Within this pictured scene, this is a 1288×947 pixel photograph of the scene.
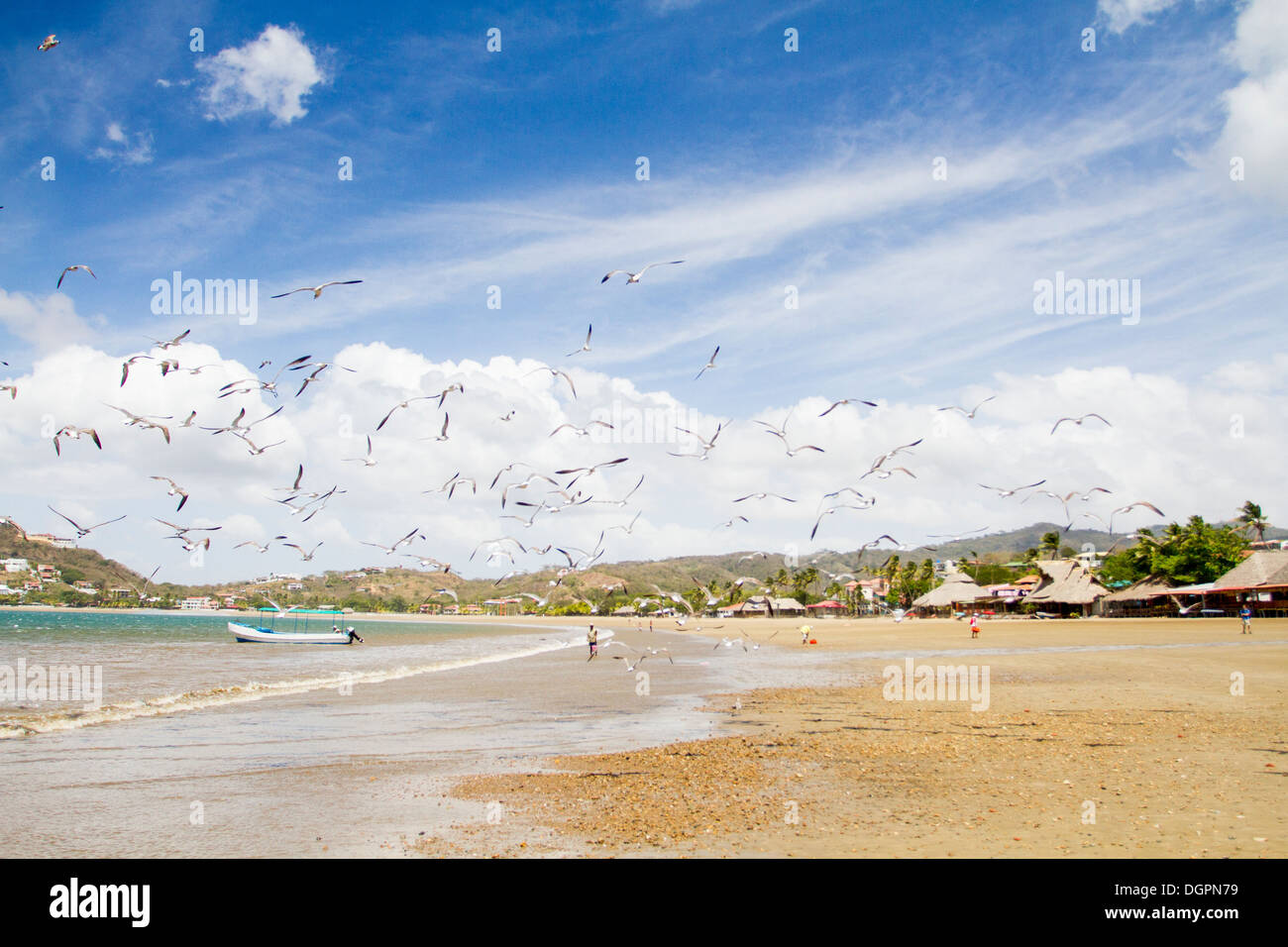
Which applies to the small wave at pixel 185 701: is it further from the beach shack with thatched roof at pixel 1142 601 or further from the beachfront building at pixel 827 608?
the beachfront building at pixel 827 608

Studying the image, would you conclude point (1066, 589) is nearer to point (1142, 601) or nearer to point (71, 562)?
point (1142, 601)

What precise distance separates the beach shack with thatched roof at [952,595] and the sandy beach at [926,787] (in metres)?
105

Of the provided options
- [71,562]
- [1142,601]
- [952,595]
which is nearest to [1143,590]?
[1142,601]

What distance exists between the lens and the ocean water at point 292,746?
9820 mm

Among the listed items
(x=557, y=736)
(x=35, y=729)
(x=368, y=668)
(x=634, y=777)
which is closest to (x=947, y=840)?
(x=634, y=777)

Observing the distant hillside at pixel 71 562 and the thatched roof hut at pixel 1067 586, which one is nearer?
the thatched roof hut at pixel 1067 586

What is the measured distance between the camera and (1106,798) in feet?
32.5

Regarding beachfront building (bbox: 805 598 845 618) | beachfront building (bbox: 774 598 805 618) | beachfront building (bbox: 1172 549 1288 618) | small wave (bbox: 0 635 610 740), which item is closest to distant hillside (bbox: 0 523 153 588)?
beachfront building (bbox: 774 598 805 618)

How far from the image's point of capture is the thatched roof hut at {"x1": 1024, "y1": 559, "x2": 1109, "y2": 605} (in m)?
96.4

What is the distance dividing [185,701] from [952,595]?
11611cm

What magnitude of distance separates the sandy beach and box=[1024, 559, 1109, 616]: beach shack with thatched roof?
280 feet

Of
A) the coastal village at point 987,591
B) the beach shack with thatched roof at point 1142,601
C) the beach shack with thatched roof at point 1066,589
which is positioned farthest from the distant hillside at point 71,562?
the beach shack with thatched roof at point 1142,601

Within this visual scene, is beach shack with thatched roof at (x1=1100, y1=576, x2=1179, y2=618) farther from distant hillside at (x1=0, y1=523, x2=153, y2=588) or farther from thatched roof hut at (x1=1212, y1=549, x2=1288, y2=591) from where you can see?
distant hillside at (x1=0, y1=523, x2=153, y2=588)
